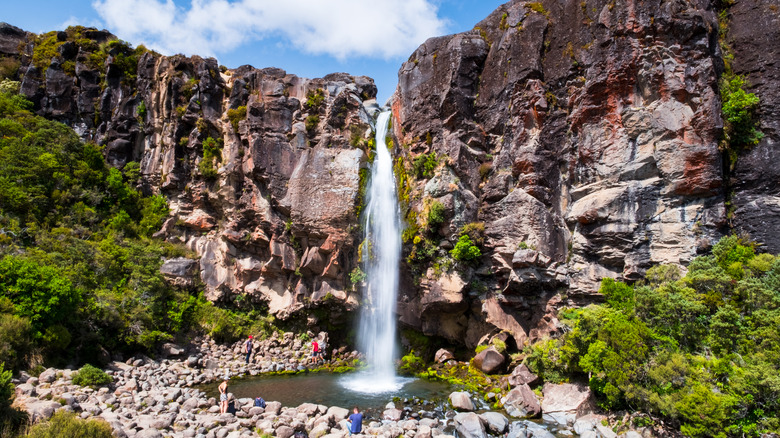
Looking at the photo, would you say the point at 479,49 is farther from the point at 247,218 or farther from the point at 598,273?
the point at 247,218

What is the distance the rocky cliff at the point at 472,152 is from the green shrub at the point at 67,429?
1673 centimetres

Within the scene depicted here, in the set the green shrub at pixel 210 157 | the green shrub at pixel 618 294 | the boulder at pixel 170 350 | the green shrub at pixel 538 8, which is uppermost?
the green shrub at pixel 538 8

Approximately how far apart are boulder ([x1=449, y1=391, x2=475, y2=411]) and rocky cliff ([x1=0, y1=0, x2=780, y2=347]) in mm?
6585

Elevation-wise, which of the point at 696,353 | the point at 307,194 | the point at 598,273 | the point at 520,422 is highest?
the point at 307,194

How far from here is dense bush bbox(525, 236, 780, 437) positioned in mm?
10945

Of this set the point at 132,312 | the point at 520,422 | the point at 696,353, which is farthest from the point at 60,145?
the point at 696,353

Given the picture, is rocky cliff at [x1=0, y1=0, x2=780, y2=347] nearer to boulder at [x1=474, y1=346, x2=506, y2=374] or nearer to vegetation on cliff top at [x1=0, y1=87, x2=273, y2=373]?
boulder at [x1=474, y1=346, x2=506, y2=374]

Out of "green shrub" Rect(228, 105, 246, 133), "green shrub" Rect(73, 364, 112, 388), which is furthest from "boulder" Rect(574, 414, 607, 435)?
"green shrub" Rect(228, 105, 246, 133)

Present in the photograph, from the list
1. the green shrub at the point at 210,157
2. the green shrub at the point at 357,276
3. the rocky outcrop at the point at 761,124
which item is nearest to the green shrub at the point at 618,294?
the rocky outcrop at the point at 761,124

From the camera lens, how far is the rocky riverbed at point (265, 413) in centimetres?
1272

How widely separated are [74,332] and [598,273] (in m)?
24.9

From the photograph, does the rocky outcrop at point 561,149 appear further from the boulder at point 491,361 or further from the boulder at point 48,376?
the boulder at point 48,376

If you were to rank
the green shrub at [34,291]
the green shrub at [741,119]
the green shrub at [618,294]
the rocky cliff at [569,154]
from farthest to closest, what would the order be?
the rocky cliff at [569,154] < the green shrub at [741,119] < the green shrub at [618,294] < the green shrub at [34,291]

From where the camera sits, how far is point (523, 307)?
21750mm
